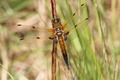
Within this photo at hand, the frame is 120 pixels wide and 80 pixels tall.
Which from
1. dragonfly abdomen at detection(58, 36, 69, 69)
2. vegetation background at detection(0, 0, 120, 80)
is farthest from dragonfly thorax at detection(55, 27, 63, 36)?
vegetation background at detection(0, 0, 120, 80)

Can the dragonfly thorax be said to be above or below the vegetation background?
below

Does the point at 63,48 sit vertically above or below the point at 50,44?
below

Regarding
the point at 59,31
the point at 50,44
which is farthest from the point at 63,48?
the point at 50,44

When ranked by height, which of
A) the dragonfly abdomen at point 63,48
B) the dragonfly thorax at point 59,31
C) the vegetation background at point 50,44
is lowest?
the dragonfly abdomen at point 63,48

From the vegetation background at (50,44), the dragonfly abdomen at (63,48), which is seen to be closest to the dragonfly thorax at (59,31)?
the dragonfly abdomen at (63,48)

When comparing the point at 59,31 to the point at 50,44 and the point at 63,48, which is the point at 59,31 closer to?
the point at 63,48

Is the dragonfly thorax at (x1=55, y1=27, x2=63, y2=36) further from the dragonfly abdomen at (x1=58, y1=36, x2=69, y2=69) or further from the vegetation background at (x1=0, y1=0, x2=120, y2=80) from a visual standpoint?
the vegetation background at (x1=0, y1=0, x2=120, y2=80)

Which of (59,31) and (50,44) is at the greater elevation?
(50,44)

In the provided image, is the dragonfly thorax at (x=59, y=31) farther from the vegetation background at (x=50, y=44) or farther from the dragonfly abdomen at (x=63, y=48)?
the vegetation background at (x=50, y=44)

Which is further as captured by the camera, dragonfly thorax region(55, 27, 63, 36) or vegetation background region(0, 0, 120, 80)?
vegetation background region(0, 0, 120, 80)

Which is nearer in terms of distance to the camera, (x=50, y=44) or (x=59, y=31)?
(x=59, y=31)
